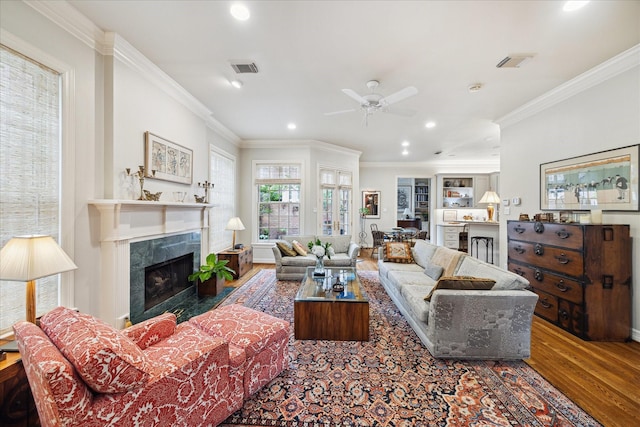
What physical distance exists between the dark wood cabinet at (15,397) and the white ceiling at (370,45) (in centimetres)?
267

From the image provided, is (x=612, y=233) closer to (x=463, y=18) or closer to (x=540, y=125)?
(x=540, y=125)

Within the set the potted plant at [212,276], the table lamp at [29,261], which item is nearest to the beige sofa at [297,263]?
the potted plant at [212,276]

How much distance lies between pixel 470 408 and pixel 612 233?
2.52 m

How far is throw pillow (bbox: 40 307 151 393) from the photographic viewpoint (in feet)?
3.45

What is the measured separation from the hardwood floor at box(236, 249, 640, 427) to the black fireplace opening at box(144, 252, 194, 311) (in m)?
4.15

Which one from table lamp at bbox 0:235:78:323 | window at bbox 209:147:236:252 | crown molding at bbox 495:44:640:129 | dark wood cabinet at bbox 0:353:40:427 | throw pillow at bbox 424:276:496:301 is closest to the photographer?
dark wood cabinet at bbox 0:353:40:427

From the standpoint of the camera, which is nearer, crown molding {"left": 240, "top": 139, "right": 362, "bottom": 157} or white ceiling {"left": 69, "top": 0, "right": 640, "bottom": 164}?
white ceiling {"left": 69, "top": 0, "right": 640, "bottom": 164}

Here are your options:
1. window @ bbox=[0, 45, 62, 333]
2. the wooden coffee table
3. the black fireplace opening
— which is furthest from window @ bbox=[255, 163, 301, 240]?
window @ bbox=[0, 45, 62, 333]

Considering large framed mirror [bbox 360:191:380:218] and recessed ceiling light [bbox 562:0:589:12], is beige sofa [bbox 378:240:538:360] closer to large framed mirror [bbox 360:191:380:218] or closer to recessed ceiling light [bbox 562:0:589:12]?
recessed ceiling light [bbox 562:0:589:12]

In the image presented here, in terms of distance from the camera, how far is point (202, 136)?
4340 millimetres

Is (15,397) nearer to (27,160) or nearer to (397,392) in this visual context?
(27,160)

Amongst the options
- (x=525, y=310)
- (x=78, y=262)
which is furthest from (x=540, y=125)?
(x=78, y=262)

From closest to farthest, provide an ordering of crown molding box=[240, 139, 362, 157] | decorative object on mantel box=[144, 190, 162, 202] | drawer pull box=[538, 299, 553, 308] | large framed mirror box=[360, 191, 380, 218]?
decorative object on mantel box=[144, 190, 162, 202] → drawer pull box=[538, 299, 553, 308] → crown molding box=[240, 139, 362, 157] → large framed mirror box=[360, 191, 380, 218]

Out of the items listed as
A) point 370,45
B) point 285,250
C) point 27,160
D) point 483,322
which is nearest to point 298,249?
point 285,250
